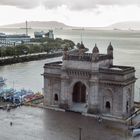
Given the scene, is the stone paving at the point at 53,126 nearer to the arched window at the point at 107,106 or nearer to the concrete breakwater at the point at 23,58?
the arched window at the point at 107,106

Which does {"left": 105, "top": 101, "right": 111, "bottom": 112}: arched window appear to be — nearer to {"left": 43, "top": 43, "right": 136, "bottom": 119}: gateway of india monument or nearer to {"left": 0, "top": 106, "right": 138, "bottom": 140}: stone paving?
{"left": 43, "top": 43, "right": 136, "bottom": 119}: gateway of india monument

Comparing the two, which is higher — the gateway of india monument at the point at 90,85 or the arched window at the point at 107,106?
the gateway of india monument at the point at 90,85

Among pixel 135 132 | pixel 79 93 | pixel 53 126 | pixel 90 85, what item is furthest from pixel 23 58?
Result: pixel 135 132

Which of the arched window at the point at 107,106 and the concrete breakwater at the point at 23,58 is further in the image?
the concrete breakwater at the point at 23,58

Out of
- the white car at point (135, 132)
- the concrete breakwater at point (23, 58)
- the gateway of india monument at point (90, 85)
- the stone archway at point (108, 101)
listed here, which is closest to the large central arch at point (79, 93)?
the gateway of india monument at point (90, 85)

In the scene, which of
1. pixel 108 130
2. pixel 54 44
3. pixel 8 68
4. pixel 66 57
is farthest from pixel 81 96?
pixel 54 44

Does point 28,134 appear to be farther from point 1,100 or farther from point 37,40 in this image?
point 37,40

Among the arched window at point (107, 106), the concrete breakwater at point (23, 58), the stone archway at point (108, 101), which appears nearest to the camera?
the stone archway at point (108, 101)
